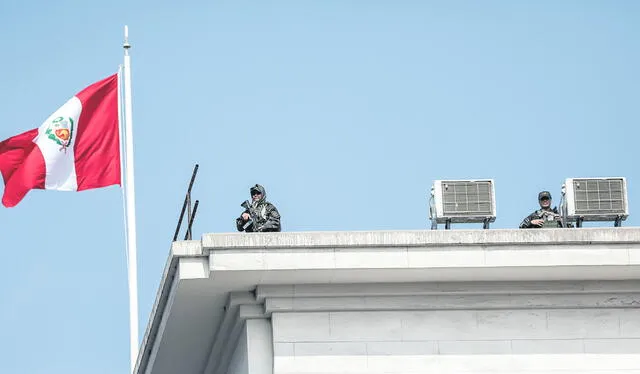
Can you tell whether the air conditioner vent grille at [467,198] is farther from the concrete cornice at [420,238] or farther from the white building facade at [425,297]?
the concrete cornice at [420,238]

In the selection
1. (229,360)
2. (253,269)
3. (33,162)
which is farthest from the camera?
(33,162)

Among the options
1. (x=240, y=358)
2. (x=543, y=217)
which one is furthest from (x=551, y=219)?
(x=240, y=358)

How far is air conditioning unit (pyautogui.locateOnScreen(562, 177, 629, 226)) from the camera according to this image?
29703mm

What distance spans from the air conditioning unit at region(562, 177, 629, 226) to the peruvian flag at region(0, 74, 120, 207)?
39.1 ft

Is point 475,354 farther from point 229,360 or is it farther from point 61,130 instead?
point 61,130

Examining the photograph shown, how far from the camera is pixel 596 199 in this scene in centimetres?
2983

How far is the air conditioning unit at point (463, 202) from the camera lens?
2956 centimetres

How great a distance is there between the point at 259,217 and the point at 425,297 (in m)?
2.76

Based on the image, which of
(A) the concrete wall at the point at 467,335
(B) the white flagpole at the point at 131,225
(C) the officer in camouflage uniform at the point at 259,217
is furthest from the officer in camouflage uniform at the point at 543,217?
(B) the white flagpole at the point at 131,225

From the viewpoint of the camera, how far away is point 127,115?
39.0 meters

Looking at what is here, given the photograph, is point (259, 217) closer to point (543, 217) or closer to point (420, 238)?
point (420, 238)

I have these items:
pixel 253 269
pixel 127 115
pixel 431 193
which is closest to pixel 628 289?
pixel 431 193

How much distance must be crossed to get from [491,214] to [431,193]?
3.28 feet

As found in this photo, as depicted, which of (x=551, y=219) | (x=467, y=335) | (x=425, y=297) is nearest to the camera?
(x=467, y=335)
